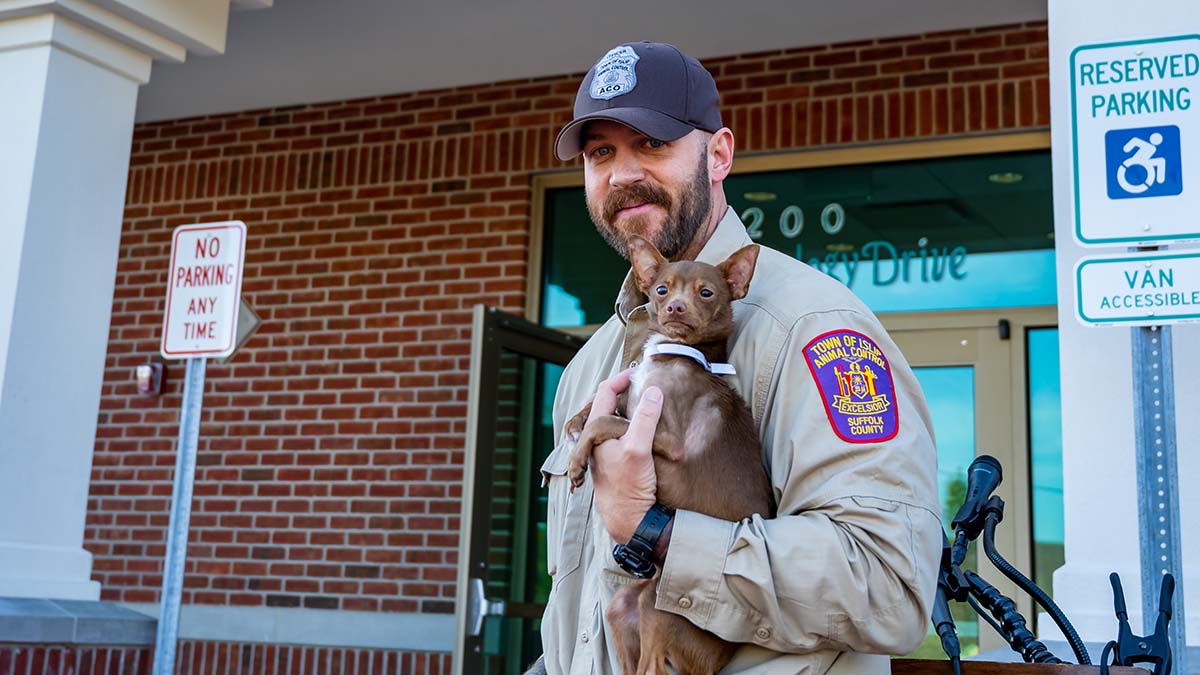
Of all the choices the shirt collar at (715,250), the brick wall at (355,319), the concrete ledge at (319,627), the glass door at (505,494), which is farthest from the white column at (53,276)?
the shirt collar at (715,250)

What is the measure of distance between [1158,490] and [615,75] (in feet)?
5.08

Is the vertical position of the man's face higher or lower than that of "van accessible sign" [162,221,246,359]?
lower

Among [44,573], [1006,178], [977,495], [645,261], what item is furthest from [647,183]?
[1006,178]

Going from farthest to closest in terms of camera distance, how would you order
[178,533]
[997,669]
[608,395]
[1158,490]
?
1. [178,533]
2. [1158,490]
3. [997,669]
4. [608,395]

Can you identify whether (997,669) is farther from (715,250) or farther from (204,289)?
(204,289)

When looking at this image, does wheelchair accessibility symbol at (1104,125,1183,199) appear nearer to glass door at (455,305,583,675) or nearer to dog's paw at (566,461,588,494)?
dog's paw at (566,461,588,494)

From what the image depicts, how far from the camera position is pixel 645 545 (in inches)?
73.0

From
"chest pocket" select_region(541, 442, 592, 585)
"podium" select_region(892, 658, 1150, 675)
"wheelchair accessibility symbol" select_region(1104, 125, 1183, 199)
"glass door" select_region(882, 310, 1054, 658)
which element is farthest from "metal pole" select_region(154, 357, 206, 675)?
"glass door" select_region(882, 310, 1054, 658)

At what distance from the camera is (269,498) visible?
7.79 meters

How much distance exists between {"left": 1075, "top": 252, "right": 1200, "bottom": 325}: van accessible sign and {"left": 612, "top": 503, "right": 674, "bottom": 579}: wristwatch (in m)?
1.51

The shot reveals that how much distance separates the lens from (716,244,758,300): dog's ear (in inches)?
84.4

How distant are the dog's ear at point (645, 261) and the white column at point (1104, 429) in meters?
→ 2.00

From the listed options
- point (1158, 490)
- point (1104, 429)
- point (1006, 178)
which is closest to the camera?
point (1158, 490)

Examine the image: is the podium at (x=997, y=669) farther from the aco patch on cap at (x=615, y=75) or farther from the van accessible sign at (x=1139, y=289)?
the aco patch on cap at (x=615, y=75)
